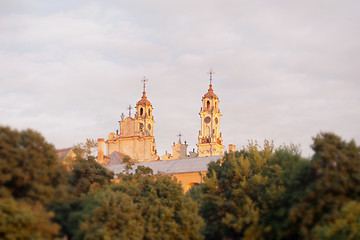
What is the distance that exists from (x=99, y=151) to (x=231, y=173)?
36.1 meters

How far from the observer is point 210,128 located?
107m

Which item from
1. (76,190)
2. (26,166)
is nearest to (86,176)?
(76,190)

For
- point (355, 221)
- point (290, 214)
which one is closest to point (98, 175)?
point (290, 214)

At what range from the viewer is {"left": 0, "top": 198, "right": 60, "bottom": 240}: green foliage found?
27562 millimetres

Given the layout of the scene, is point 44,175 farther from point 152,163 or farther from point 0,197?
point 152,163

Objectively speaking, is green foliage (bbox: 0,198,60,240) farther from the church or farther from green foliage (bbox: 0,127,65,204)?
the church

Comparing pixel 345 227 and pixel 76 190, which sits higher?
pixel 76 190

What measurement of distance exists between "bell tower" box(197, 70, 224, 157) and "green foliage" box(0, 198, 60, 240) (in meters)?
75.9

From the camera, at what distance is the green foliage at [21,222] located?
2756 centimetres

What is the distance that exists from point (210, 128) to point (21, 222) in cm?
8040

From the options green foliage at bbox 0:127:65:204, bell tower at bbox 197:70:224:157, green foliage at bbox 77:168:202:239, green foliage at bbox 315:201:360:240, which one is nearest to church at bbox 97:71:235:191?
bell tower at bbox 197:70:224:157

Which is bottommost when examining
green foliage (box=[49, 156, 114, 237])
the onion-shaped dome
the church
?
green foliage (box=[49, 156, 114, 237])

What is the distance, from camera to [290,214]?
30.7 metres

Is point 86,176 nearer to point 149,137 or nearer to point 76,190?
point 76,190
